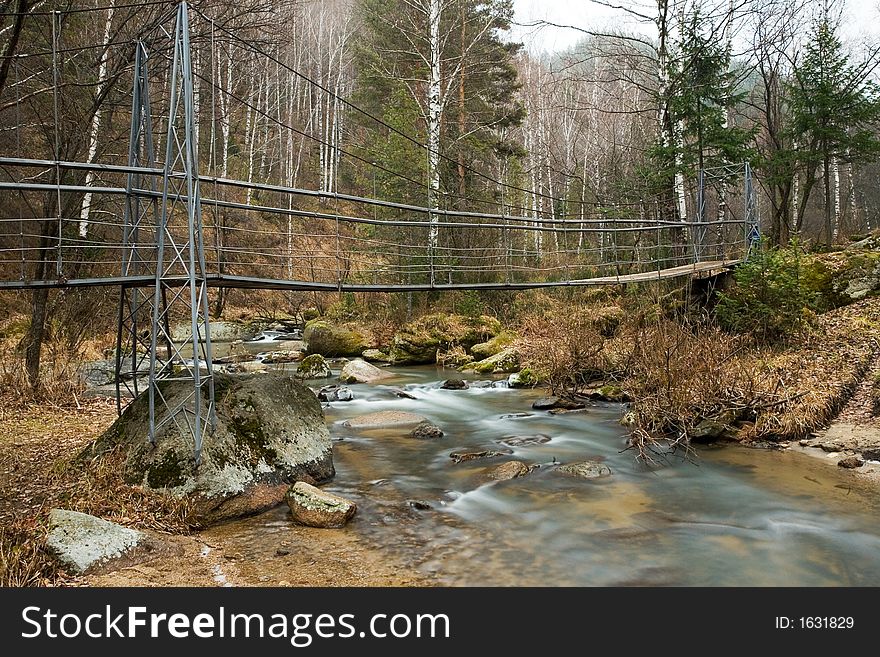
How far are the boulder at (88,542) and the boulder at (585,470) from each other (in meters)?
4.47

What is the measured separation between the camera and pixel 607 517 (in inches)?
234

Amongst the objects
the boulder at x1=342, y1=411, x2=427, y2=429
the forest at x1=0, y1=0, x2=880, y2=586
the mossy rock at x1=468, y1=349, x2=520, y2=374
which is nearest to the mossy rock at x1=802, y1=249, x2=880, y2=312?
the forest at x1=0, y1=0, x2=880, y2=586

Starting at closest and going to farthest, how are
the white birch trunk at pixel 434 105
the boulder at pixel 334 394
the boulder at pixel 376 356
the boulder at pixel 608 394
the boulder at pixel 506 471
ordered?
the boulder at pixel 506 471 → the boulder at pixel 608 394 → the boulder at pixel 334 394 → the boulder at pixel 376 356 → the white birch trunk at pixel 434 105

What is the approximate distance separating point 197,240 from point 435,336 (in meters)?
9.37

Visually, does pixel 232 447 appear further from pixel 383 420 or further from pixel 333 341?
pixel 333 341

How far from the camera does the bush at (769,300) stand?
33.9 feet

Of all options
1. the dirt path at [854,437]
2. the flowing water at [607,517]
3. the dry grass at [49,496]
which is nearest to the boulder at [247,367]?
the flowing water at [607,517]

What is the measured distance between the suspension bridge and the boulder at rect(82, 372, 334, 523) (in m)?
0.15

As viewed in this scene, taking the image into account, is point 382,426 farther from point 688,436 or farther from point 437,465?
point 688,436

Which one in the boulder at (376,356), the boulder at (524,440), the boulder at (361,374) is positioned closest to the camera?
the boulder at (524,440)

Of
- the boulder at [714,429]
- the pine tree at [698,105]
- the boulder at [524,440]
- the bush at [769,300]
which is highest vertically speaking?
the pine tree at [698,105]

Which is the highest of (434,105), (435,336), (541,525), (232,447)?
(434,105)

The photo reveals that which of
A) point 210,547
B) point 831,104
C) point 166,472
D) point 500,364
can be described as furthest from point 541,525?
point 831,104

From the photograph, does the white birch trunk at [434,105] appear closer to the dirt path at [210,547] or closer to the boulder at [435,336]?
the boulder at [435,336]
